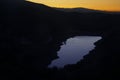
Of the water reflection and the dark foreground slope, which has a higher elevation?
the dark foreground slope

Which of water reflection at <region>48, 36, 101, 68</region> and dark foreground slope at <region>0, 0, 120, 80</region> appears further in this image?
water reflection at <region>48, 36, 101, 68</region>

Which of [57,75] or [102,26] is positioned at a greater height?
[57,75]

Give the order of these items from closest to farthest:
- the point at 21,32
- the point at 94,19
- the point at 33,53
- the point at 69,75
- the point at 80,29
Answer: the point at 69,75
the point at 33,53
the point at 21,32
the point at 80,29
the point at 94,19

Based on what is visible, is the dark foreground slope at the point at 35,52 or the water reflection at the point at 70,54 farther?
the water reflection at the point at 70,54

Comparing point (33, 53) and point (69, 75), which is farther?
point (33, 53)

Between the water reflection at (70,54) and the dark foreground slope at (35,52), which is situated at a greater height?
the dark foreground slope at (35,52)

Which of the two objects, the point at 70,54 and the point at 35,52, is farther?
the point at 70,54

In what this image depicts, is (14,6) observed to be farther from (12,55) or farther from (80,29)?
(80,29)

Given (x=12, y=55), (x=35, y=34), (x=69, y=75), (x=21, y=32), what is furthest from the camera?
(x=35, y=34)

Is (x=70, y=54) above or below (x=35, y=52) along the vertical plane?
below

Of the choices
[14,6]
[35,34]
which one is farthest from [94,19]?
[35,34]

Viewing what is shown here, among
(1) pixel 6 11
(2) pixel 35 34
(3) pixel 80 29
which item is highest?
(1) pixel 6 11
